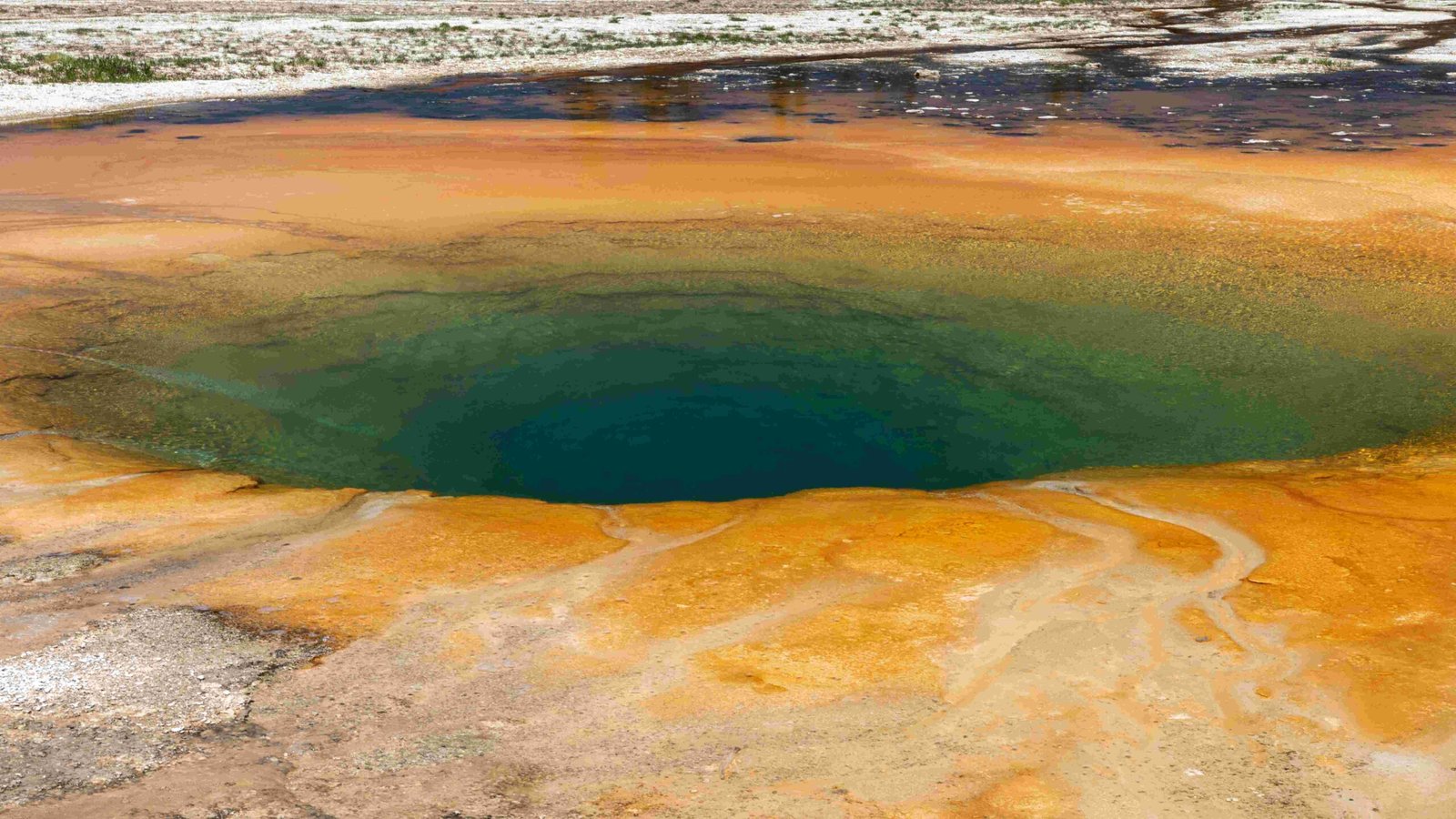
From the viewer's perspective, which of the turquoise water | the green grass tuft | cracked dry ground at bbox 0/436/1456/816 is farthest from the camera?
the green grass tuft

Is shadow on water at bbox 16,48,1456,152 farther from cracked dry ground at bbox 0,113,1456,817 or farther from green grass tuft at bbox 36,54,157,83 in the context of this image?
cracked dry ground at bbox 0,113,1456,817

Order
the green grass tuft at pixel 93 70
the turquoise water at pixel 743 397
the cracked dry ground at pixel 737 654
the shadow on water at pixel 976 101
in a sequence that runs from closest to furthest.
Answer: the cracked dry ground at pixel 737 654, the turquoise water at pixel 743 397, the shadow on water at pixel 976 101, the green grass tuft at pixel 93 70

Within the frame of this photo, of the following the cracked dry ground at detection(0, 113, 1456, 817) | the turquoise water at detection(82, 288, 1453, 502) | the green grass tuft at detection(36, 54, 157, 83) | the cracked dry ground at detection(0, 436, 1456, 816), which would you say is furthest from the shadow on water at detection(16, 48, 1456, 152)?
the cracked dry ground at detection(0, 436, 1456, 816)

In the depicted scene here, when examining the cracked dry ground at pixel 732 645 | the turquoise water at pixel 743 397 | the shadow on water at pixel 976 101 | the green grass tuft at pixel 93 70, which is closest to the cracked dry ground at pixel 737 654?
the cracked dry ground at pixel 732 645

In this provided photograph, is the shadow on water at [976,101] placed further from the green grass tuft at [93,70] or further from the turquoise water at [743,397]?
the turquoise water at [743,397]

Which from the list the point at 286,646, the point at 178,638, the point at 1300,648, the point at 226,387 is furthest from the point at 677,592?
the point at 226,387

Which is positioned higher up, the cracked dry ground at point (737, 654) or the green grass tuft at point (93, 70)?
the green grass tuft at point (93, 70)

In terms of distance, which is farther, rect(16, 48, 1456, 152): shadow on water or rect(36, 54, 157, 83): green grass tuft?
rect(36, 54, 157, 83): green grass tuft
